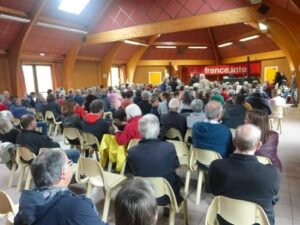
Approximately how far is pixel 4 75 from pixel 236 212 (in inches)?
432

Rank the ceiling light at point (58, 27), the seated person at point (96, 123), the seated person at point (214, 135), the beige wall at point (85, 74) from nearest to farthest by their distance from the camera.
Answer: the seated person at point (214, 135)
the seated person at point (96, 123)
the ceiling light at point (58, 27)
the beige wall at point (85, 74)

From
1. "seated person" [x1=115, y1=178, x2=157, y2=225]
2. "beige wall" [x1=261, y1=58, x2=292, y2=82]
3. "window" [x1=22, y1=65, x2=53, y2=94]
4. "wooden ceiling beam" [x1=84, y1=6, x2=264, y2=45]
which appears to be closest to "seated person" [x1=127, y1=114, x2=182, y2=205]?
"seated person" [x1=115, y1=178, x2=157, y2=225]

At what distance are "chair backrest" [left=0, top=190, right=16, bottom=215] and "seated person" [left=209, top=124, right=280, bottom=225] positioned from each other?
149cm

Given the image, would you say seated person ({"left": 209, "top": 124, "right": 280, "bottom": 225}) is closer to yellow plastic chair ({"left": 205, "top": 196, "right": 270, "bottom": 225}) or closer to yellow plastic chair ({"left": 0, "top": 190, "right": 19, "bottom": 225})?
yellow plastic chair ({"left": 205, "top": 196, "right": 270, "bottom": 225})

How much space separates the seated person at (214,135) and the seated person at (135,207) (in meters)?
1.95

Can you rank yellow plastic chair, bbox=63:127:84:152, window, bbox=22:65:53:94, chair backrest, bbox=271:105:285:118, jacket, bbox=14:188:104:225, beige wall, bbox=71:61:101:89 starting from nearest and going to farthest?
jacket, bbox=14:188:104:225, yellow plastic chair, bbox=63:127:84:152, chair backrest, bbox=271:105:285:118, window, bbox=22:65:53:94, beige wall, bbox=71:61:101:89

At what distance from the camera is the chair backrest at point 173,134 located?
144 inches

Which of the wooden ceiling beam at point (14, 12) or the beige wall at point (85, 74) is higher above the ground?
the wooden ceiling beam at point (14, 12)

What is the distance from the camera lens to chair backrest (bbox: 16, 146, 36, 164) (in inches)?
124

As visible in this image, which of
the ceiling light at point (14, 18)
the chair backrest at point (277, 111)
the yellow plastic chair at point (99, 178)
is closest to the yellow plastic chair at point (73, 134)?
the yellow plastic chair at point (99, 178)

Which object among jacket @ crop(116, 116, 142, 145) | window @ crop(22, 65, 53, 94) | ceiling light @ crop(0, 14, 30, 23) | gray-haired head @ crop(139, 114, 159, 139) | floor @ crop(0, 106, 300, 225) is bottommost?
floor @ crop(0, 106, 300, 225)

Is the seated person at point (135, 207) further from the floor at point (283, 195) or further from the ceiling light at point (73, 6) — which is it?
the ceiling light at point (73, 6)

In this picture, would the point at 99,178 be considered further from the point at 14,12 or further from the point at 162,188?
the point at 14,12

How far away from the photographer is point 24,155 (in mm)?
3234
